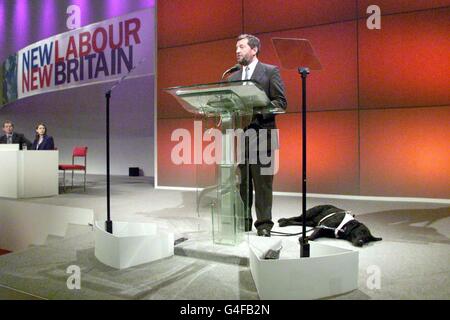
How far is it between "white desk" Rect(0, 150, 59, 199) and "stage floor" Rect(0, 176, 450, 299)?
5.53 feet

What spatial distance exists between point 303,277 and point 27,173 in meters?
4.35

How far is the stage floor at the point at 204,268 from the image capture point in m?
1.94

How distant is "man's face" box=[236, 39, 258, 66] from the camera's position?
2607mm

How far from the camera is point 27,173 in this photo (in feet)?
16.4

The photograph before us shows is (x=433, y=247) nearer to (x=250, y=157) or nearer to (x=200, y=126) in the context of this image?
(x=250, y=157)

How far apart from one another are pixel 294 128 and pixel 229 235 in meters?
3.00

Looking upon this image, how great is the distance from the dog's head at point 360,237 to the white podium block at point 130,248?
1270mm
